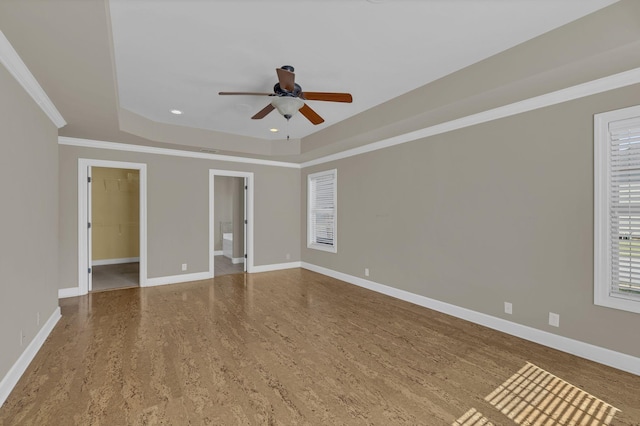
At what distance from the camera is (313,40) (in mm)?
2506

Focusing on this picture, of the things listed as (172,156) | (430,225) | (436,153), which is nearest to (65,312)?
(172,156)

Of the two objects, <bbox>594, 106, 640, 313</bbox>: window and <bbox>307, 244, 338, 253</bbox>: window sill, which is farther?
<bbox>307, 244, 338, 253</bbox>: window sill

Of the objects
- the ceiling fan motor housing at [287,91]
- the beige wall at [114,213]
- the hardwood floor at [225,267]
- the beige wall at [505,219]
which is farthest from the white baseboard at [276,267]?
the ceiling fan motor housing at [287,91]

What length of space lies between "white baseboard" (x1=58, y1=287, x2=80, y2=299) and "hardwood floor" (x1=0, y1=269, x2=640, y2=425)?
877mm

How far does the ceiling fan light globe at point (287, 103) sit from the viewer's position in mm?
2949

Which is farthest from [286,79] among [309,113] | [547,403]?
[547,403]

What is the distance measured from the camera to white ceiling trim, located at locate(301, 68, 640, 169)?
8.25 feet

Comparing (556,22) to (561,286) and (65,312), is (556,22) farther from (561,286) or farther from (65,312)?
(65,312)

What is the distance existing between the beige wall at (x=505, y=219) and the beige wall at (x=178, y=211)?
2573 mm

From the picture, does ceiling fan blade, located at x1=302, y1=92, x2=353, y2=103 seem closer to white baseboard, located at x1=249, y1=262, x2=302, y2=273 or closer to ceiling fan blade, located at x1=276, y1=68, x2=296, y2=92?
ceiling fan blade, located at x1=276, y1=68, x2=296, y2=92

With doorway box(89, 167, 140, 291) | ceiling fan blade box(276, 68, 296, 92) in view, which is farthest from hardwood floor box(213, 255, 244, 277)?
ceiling fan blade box(276, 68, 296, 92)

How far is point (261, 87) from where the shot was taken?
3.38 metres

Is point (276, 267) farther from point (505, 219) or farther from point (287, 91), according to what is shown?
point (505, 219)

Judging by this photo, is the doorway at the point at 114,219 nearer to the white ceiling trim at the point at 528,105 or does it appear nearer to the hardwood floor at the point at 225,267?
the hardwood floor at the point at 225,267
